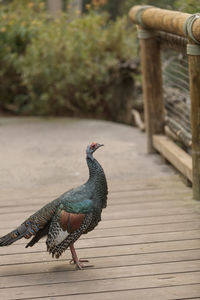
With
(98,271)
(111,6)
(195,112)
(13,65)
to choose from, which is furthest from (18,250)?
(111,6)

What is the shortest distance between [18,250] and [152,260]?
99 centimetres

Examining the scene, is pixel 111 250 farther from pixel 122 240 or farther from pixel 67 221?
pixel 67 221

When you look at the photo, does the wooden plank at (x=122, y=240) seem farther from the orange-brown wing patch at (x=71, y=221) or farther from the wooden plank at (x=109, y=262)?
the orange-brown wing patch at (x=71, y=221)

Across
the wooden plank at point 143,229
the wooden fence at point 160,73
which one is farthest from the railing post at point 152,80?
the wooden plank at point 143,229

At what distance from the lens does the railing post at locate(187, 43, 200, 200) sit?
16.3 feet

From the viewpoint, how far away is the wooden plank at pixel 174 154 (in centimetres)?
573

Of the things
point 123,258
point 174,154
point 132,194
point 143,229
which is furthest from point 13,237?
point 174,154

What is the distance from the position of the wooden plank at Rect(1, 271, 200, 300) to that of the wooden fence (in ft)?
5.65

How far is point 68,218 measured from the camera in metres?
3.67

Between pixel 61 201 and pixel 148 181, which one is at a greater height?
pixel 61 201

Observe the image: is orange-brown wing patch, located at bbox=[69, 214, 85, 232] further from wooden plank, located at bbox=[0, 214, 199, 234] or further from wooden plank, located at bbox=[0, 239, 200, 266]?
wooden plank, located at bbox=[0, 214, 199, 234]

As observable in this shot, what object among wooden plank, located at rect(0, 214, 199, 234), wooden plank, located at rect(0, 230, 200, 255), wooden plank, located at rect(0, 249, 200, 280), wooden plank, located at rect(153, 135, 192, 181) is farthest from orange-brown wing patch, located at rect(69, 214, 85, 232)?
wooden plank, located at rect(153, 135, 192, 181)

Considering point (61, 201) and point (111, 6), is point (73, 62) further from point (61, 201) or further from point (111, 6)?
point (111, 6)

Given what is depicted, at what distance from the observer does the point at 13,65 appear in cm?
1076
